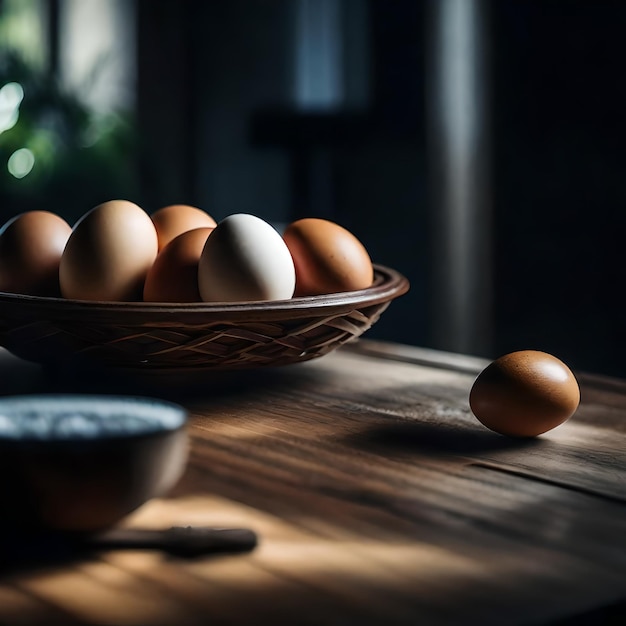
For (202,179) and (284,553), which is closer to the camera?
(284,553)

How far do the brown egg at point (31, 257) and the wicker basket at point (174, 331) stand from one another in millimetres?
72

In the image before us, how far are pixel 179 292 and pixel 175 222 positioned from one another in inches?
5.7

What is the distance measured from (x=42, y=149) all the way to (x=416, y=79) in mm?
1193

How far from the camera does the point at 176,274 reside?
0.84 meters

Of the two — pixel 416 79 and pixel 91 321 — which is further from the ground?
pixel 416 79

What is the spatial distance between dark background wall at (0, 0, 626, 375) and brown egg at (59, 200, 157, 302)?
1.55 m

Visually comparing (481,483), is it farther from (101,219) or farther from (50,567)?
(101,219)

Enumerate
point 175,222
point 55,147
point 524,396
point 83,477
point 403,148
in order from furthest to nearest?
1. point 55,147
2. point 403,148
3. point 175,222
4. point 524,396
5. point 83,477

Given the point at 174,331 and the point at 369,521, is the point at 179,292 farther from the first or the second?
the point at 369,521

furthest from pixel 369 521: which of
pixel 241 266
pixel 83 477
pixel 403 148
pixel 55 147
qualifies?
pixel 55 147

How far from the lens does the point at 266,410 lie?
0.82 meters

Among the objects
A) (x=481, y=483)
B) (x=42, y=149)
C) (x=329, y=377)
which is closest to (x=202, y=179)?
(x=42, y=149)

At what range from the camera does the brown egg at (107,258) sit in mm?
855

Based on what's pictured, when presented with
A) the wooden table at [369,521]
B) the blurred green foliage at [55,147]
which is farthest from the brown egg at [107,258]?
the blurred green foliage at [55,147]
